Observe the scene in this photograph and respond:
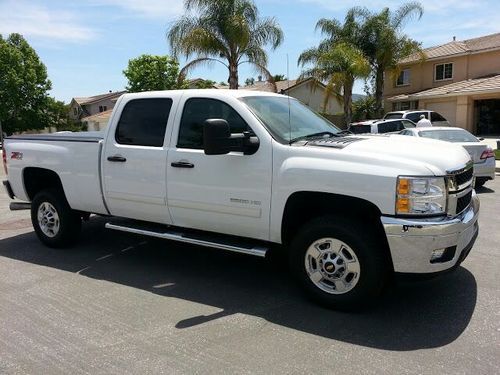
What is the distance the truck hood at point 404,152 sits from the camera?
3.86 m

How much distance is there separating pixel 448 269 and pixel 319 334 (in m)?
1.14

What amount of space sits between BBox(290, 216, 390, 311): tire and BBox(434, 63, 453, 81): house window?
33.8 m

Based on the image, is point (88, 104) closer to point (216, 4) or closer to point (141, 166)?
point (216, 4)

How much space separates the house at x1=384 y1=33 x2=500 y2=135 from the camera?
29.6m

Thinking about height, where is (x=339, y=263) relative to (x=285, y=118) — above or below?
below

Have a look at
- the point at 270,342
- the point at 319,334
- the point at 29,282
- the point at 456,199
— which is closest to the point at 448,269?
the point at 456,199

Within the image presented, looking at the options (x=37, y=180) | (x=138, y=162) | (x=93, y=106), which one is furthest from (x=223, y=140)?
(x=93, y=106)

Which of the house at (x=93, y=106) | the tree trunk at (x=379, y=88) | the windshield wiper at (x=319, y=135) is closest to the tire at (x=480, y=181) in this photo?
the windshield wiper at (x=319, y=135)

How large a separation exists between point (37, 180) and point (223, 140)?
3545mm

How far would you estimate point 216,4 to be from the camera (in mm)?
23125

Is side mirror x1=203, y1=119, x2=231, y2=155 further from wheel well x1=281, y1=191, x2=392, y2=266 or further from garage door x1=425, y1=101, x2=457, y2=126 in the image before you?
garage door x1=425, y1=101, x2=457, y2=126

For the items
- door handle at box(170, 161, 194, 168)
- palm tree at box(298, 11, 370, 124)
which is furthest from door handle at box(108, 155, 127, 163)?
palm tree at box(298, 11, 370, 124)

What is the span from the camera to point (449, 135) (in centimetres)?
1109

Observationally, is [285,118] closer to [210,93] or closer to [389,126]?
[210,93]
